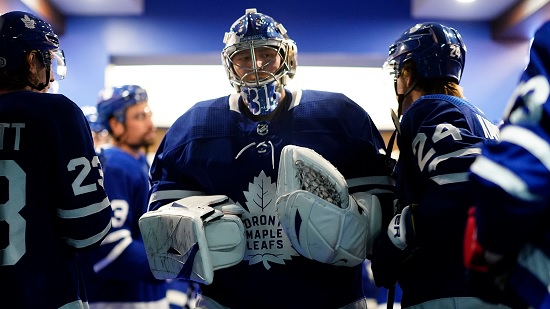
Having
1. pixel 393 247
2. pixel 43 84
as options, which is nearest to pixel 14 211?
pixel 43 84

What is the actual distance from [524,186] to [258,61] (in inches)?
56.5

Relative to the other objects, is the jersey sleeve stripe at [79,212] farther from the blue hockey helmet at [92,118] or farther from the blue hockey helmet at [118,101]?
the blue hockey helmet at [92,118]

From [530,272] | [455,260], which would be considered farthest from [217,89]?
[530,272]

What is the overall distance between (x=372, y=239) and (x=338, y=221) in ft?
0.67

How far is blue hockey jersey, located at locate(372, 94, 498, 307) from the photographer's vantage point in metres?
1.81

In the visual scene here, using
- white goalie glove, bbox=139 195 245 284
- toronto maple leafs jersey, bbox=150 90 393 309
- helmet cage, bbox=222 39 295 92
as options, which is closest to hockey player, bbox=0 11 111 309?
white goalie glove, bbox=139 195 245 284

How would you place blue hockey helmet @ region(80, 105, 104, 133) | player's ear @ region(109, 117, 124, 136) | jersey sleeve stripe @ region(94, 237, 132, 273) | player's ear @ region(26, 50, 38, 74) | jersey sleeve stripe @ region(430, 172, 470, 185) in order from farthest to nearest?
blue hockey helmet @ region(80, 105, 104, 133)
player's ear @ region(109, 117, 124, 136)
jersey sleeve stripe @ region(94, 237, 132, 273)
player's ear @ region(26, 50, 38, 74)
jersey sleeve stripe @ region(430, 172, 470, 185)

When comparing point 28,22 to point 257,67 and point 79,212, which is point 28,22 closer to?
point 79,212

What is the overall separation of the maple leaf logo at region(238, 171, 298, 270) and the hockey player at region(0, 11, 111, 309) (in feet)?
1.53

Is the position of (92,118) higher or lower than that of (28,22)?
lower

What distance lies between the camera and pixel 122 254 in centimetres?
312

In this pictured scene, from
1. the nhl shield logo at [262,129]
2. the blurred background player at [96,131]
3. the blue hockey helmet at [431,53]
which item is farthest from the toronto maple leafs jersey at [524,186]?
the blurred background player at [96,131]

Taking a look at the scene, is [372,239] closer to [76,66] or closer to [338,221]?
[338,221]

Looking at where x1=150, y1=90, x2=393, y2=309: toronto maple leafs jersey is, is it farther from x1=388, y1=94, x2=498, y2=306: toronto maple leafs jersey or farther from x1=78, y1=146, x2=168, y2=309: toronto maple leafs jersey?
x1=78, y1=146, x2=168, y2=309: toronto maple leafs jersey
